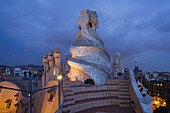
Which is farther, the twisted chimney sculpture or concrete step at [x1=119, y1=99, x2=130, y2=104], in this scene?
the twisted chimney sculpture

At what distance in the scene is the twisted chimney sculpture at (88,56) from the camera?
912cm

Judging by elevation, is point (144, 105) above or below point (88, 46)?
below

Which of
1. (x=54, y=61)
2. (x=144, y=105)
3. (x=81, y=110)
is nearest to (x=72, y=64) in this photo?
(x=54, y=61)

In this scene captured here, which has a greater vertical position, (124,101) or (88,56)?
(88,56)

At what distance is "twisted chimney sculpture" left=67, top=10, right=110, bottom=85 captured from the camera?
29.9 ft

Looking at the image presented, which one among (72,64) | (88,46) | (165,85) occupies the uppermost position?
(88,46)

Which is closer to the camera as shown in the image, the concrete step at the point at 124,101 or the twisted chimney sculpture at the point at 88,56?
the concrete step at the point at 124,101

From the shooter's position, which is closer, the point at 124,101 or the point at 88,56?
the point at 124,101

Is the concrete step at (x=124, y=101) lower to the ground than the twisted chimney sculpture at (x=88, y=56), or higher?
lower

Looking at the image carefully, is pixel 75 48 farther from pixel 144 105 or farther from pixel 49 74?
pixel 144 105

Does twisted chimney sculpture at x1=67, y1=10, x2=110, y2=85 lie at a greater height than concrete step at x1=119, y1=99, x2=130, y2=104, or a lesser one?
greater

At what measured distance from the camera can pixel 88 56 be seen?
9766 millimetres

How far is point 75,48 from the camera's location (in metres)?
10.1

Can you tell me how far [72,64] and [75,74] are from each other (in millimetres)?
867
